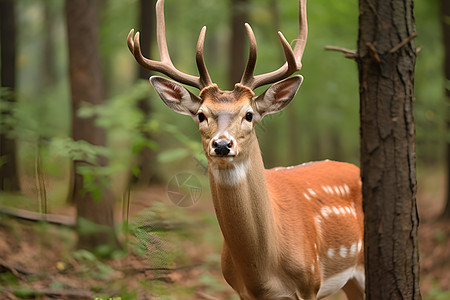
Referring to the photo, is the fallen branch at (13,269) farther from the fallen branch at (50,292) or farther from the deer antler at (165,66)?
the deer antler at (165,66)

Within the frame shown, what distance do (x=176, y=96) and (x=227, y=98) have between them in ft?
1.68

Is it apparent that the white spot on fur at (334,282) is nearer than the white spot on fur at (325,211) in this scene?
Yes

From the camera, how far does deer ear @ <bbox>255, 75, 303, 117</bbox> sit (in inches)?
172

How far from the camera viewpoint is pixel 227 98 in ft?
13.8

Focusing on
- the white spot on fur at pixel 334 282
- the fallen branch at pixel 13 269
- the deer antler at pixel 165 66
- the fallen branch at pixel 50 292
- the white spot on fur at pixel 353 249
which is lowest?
the fallen branch at pixel 50 292

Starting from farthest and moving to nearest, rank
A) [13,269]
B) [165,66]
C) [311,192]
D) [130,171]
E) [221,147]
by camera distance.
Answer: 1. [130,171]
2. [13,269]
3. [311,192]
4. [165,66]
5. [221,147]

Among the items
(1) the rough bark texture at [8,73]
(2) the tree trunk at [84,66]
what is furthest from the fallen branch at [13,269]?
(1) the rough bark texture at [8,73]

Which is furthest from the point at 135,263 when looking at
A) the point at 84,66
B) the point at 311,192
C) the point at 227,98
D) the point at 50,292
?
the point at 84,66

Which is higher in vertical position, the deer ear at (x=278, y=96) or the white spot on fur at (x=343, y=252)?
the deer ear at (x=278, y=96)

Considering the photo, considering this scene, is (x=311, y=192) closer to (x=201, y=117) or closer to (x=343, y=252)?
(x=343, y=252)

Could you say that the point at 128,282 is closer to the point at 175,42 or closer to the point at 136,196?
the point at 136,196

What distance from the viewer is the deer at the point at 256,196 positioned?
4.06 meters

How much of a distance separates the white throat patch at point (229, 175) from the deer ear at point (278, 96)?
601 millimetres

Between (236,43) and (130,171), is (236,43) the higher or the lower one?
the higher one
